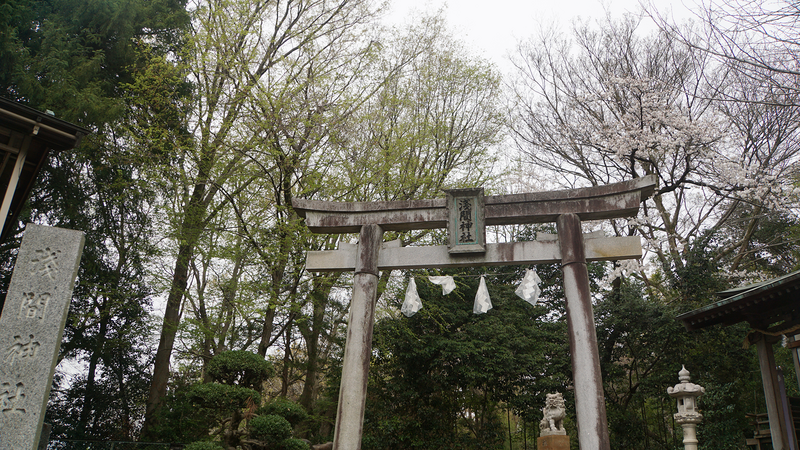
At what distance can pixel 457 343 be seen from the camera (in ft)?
44.7

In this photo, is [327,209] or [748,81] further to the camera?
[748,81]

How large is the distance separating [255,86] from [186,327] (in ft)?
18.1

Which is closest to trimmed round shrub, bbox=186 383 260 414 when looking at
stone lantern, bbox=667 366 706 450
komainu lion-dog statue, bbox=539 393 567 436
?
komainu lion-dog statue, bbox=539 393 567 436

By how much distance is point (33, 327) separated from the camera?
4371 millimetres

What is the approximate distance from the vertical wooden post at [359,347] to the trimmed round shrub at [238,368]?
329 centimetres

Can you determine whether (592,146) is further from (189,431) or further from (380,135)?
(189,431)

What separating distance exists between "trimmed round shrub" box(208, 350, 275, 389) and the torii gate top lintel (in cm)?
327

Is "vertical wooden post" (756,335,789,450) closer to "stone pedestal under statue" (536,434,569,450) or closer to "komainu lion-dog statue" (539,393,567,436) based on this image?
"stone pedestal under statue" (536,434,569,450)

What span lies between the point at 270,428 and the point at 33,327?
470cm

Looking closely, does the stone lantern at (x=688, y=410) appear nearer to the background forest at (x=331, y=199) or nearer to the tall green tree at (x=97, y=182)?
the background forest at (x=331, y=199)

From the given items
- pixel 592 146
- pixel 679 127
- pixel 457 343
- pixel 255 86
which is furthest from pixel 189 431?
pixel 679 127

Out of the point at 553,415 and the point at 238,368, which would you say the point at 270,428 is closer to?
the point at 238,368

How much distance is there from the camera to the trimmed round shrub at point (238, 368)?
30.1 feet

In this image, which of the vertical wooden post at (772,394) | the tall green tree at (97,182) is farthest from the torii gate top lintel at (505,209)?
the tall green tree at (97,182)
